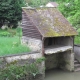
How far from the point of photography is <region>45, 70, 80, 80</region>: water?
18.9 m

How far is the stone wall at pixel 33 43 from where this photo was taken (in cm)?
1838

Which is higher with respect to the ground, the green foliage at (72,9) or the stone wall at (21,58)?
the green foliage at (72,9)

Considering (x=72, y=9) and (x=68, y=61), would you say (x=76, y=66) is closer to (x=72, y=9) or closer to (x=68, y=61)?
(x=68, y=61)

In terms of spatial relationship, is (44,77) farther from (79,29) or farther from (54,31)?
(79,29)

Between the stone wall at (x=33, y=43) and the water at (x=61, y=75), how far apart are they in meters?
2.66

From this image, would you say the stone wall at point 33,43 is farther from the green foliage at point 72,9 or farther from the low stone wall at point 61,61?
the green foliage at point 72,9

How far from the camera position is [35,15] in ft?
63.0

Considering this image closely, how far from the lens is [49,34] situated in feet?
59.4

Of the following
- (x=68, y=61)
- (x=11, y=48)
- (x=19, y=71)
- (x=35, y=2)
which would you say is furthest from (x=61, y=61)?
(x=35, y=2)

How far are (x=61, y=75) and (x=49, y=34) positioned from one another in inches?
157

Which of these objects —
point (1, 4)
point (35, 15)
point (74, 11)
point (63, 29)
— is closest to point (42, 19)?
point (35, 15)

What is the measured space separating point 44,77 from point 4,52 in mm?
3999

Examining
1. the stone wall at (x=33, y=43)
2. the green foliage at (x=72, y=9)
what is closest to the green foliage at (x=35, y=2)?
the green foliage at (x=72, y=9)

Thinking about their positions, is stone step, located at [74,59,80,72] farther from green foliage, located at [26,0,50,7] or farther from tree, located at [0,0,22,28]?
green foliage, located at [26,0,50,7]
